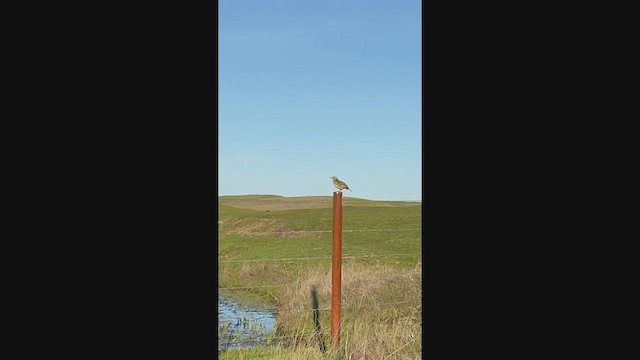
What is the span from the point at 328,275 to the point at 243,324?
759mm

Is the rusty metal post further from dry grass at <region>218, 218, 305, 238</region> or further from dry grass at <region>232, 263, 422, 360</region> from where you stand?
dry grass at <region>218, 218, 305, 238</region>

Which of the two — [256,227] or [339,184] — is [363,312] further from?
[256,227]

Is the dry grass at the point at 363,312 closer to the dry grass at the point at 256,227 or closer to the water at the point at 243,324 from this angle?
the water at the point at 243,324

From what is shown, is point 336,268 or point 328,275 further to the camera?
point 328,275

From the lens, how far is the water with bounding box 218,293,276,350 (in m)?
3.54

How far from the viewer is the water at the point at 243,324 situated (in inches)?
139

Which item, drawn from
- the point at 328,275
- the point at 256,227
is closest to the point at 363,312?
the point at 328,275

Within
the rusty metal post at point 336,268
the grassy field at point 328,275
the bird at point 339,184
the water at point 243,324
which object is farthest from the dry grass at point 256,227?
the rusty metal post at point 336,268

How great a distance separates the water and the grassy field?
0.10 m

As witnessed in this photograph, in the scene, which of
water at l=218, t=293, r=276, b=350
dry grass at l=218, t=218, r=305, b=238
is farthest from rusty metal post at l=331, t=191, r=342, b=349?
dry grass at l=218, t=218, r=305, b=238

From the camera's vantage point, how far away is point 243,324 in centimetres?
412
